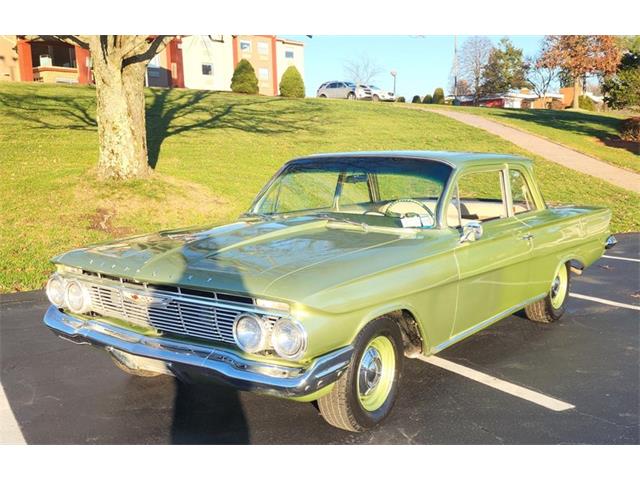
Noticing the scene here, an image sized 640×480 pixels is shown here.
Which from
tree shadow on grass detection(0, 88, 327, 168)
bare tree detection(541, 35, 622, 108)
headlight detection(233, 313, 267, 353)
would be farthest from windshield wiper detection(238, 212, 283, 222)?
bare tree detection(541, 35, 622, 108)

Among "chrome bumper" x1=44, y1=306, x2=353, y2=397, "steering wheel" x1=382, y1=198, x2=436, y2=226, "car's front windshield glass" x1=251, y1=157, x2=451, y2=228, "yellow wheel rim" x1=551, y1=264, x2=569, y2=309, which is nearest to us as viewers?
"chrome bumper" x1=44, y1=306, x2=353, y2=397

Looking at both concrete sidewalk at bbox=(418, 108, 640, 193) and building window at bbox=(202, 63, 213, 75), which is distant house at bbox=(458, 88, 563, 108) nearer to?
→ building window at bbox=(202, 63, 213, 75)

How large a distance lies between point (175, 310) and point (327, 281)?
2.97ft

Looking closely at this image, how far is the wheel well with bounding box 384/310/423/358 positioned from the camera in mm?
3735

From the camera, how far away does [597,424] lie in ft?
11.8

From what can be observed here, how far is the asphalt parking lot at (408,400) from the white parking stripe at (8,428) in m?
0.02

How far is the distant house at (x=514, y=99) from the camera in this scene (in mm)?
56062

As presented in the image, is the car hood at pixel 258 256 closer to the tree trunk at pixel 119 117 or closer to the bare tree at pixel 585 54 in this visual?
the tree trunk at pixel 119 117

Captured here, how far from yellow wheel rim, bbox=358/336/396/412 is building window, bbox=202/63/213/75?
1644 inches

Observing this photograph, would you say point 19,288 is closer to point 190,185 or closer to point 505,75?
point 190,185

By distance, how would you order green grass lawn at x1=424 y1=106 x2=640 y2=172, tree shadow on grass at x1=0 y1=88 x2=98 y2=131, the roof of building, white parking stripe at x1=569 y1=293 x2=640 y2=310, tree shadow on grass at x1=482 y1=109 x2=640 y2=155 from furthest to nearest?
the roof of building, tree shadow on grass at x1=482 y1=109 x2=640 y2=155, green grass lawn at x1=424 y1=106 x2=640 y2=172, tree shadow on grass at x1=0 y1=88 x2=98 y2=131, white parking stripe at x1=569 y1=293 x2=640 y2=310

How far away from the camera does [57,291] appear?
12.9ft

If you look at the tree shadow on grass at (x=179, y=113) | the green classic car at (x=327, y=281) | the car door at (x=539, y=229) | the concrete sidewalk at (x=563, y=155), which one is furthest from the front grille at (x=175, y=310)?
the concrete sidewalk at (x=563, y=155)

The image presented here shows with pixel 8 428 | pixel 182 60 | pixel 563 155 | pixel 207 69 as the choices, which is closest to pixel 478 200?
pixel 8 428
